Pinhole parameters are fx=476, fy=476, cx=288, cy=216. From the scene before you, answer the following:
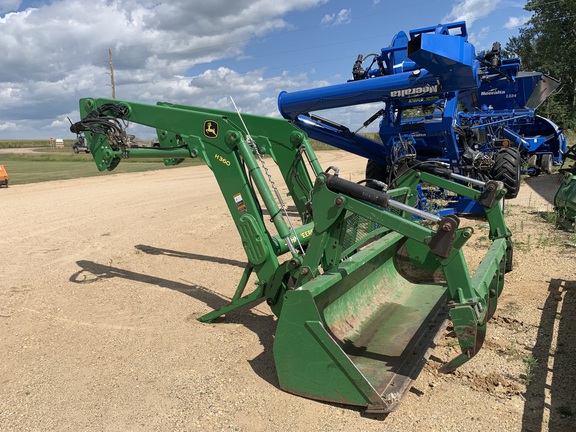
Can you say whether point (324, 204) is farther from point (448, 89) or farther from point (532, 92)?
point (532, 92)

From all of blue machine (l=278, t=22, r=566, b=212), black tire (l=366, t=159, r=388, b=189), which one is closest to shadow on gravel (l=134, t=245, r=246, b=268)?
blue machine (l=278, t=22, r=566, b=212)

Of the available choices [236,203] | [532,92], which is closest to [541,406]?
[236,203]

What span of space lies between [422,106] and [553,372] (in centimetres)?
610

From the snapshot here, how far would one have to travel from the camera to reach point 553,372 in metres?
3.50

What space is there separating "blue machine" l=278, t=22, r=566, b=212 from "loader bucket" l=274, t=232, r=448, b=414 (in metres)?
2.05

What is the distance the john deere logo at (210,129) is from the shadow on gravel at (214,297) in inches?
71.6

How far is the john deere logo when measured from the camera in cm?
428

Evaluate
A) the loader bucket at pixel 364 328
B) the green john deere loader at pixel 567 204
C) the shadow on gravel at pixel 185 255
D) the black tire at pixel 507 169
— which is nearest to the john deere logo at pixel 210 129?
the loader bucket at pixel 364 328

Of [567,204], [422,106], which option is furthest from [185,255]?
[567,204]

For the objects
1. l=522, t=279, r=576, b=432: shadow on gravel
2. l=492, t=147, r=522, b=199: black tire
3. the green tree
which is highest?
the green tree

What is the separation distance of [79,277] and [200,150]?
3156 millimetres

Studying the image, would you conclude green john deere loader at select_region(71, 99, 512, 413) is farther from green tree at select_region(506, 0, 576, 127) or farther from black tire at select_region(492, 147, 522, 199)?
green tree at select_region(506, 0, 576, 127)

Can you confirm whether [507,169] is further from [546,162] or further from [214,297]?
[546,162]

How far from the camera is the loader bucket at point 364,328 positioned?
3074 millimetres
